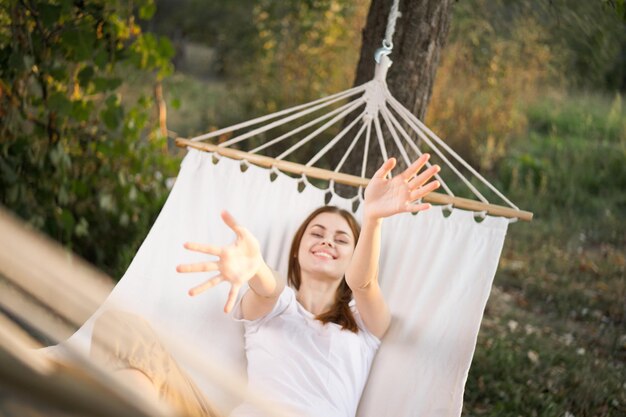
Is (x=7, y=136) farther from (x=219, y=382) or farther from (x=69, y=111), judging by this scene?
(x=219, y=382)

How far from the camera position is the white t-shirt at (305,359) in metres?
1.77

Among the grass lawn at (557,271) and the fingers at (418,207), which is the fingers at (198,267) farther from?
the grass lawn at (557,271)

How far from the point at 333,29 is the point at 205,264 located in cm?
377

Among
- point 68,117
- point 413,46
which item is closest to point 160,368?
point 413,46

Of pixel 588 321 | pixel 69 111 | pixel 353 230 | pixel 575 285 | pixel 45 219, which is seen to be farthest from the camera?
pixel 575 285

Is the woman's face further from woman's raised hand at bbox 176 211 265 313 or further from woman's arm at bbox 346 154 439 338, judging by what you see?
woman's raised hand at bbox 176 211 265 313

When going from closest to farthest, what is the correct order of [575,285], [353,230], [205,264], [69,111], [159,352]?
[205,264] < [159,352] < [353,230] < [69,111] < [575,285]

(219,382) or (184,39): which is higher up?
(184,39)

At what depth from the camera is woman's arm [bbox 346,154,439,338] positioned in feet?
5.46

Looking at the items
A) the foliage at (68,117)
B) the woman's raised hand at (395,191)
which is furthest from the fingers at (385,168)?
the foliage at (68,117)

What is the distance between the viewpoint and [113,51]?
8.45 ft

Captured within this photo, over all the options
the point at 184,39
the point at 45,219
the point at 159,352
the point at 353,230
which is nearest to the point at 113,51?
the point at 45,219

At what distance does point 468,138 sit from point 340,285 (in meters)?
3.10

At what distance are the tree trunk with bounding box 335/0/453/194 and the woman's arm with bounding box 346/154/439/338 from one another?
0.69 m
